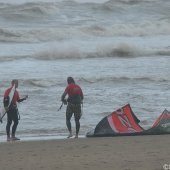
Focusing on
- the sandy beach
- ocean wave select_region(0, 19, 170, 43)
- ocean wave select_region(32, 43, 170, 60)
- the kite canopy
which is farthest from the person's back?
ocean wave select_region(0, 19, 170, 43)

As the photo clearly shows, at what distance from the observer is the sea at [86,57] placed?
17750 mm

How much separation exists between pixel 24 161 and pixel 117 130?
11.6ft

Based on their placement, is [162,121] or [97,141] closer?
[97,141]

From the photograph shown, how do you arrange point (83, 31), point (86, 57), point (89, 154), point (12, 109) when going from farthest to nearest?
point (83, 31)
point (86, 57)
point (12, 109)
point (89, 154)

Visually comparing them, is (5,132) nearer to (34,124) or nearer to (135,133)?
(34,124)

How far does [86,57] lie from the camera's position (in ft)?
102

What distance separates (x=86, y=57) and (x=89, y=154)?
1952 centimetres

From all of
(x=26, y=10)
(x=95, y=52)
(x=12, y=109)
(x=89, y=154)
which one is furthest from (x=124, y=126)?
(x=26, y=10)

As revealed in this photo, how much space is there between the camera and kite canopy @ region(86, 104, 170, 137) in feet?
46.6

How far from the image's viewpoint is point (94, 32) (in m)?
40.5

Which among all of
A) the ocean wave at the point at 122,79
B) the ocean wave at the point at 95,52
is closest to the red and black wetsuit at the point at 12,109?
the ocean wave at the point at 122,79

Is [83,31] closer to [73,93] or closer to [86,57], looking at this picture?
[86,57]

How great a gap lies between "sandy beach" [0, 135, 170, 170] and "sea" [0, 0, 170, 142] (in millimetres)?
1608

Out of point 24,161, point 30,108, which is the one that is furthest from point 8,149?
point 30,108
